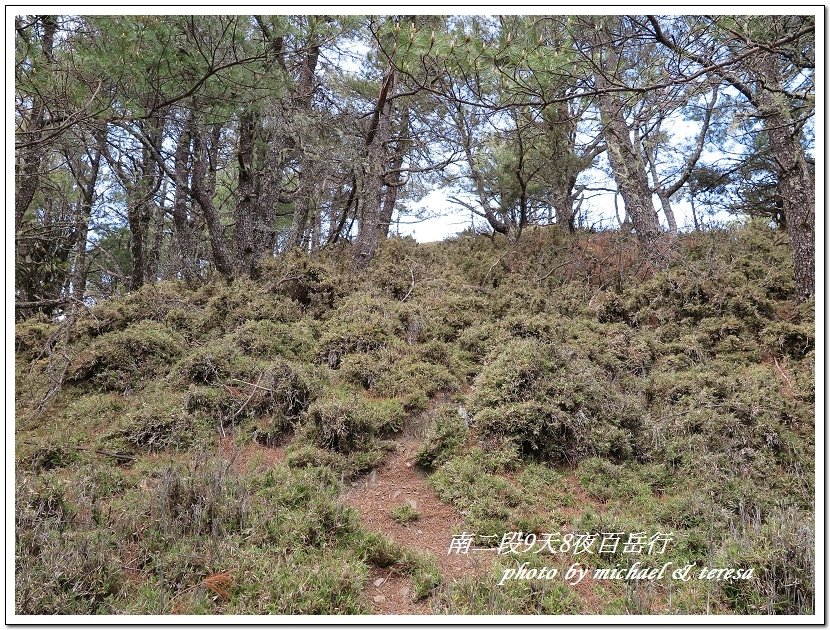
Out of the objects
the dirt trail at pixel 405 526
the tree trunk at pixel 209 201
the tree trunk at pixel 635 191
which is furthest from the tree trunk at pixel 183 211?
the tree trunk at pixel 635 191

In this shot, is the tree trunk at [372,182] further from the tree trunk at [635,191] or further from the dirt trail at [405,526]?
the dirt trail at [405,526]

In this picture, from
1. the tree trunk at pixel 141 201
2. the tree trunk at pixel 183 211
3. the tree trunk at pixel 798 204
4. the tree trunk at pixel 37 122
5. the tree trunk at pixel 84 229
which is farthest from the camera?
the tree trunk at pixel 84 229

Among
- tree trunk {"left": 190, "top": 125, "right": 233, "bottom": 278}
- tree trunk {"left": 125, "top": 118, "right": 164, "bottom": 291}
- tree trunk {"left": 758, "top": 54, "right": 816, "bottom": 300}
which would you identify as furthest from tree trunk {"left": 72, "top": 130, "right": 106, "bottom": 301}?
tree trunk {"left": 758, "top": 54, "right": 816, "bottom": 300}

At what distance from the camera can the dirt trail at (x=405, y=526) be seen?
2936 millimetres

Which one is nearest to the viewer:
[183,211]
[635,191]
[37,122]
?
[37,122]

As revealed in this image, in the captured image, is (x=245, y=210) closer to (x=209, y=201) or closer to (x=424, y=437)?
(x=209, y=201)

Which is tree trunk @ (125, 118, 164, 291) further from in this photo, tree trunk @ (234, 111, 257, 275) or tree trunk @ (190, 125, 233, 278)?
tree trunk @ (234, 111, 257, 275)

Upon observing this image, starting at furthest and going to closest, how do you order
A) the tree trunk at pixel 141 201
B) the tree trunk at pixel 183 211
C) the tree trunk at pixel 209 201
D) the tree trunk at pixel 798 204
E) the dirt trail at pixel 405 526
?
the tree trunk at pixel 183 211 < the tree trunk at pixel 141 201 < the tree trunk at pixel 209 201 < the tree trunk at pixel 798 204 < the dirt trail at pixel 405 526

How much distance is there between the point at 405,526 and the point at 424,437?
1241 mm

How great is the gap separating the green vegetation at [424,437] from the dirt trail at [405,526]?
9 cm

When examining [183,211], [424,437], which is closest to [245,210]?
[183,211]

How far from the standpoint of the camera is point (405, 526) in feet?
12.0

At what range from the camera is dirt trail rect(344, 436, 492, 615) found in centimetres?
294

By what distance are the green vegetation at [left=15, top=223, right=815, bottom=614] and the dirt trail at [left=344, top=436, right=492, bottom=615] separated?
0.31 feet
